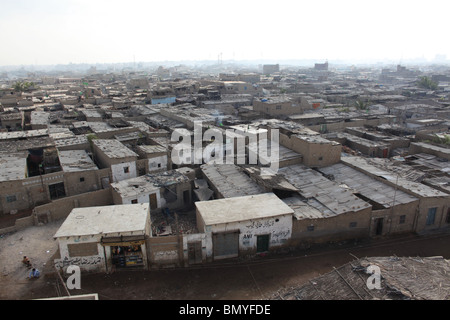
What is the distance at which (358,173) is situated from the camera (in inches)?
876

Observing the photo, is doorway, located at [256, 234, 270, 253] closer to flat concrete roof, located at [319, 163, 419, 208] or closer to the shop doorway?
the shop doorway

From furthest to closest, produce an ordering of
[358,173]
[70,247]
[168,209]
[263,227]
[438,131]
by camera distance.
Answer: [438,131]
[358,173]
[168,209]
[263,227]
[70,247]

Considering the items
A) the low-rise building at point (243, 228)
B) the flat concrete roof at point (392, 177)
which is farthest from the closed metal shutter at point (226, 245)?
the flat concrete roof at point (392, 177)

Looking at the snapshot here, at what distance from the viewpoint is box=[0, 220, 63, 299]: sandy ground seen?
14.7 meters

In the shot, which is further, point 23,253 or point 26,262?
point 23,253

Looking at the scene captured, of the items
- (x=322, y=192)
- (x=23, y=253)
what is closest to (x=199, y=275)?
(x=322, y=192)

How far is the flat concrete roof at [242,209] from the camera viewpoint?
632 inches

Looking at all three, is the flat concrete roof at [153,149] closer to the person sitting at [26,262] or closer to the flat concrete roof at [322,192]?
the flat concrete roof at [322,192]

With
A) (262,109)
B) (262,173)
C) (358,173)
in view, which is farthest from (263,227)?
(262,109)

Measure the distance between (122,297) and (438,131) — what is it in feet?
115

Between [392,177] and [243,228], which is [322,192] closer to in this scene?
[392,177]

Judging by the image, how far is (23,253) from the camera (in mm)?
16750

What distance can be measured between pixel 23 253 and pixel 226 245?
10.6 metres

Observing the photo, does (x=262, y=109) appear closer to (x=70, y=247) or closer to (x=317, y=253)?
(x=317, y=253)
